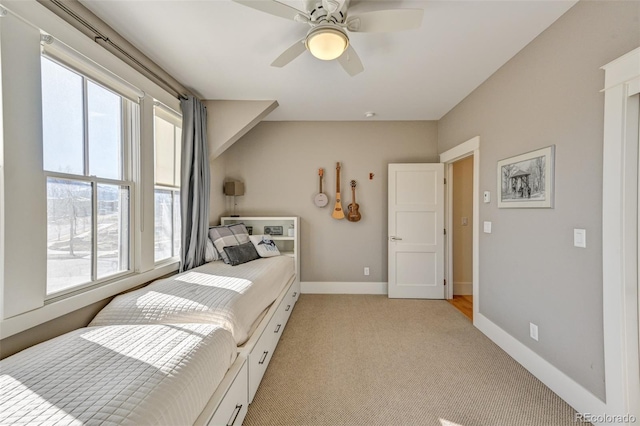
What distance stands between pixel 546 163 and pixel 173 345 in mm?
2551

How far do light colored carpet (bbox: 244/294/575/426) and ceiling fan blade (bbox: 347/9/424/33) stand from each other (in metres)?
2.32

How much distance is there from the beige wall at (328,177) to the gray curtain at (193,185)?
1.03 m

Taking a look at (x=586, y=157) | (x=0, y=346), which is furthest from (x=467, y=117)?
(x=0, y=346)

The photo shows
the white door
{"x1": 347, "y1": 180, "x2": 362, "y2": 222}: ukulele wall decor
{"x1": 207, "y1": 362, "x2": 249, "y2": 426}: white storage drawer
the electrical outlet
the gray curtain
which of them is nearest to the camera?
{"x1": 207, "y1": 362, "x2": 249, "y2": 426}: white storage drawer

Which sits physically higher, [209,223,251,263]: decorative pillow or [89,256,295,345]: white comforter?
[209,223,251,263]: decorative pillow

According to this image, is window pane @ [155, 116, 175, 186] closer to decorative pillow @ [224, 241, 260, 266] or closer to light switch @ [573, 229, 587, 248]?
decorative pillow @ [224, 241, 260, 266]

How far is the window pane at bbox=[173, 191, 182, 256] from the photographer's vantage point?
262cm

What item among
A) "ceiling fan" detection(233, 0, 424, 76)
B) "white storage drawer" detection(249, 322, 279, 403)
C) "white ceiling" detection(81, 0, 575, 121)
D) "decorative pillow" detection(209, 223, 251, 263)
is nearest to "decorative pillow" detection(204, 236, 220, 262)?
"decorative pillow" detection(209, 223, 251, 263)

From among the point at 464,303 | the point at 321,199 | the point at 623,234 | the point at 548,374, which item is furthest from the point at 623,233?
the point at 321,199

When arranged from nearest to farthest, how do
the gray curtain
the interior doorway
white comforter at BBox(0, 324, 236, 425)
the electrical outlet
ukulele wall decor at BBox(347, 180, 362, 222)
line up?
1. white comforter at BBox(0, 324, 236, 425)
2. the electrical outlet
3. the gray curtain
4. ukulele wall decor at BBox(347, 180, 362, 222)
5. the interior doorway

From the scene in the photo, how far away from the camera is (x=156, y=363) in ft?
3.30

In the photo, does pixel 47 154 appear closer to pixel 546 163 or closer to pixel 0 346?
pixel 0 346

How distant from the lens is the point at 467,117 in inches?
115

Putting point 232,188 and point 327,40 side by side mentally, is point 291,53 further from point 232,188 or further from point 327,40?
point 232,188
